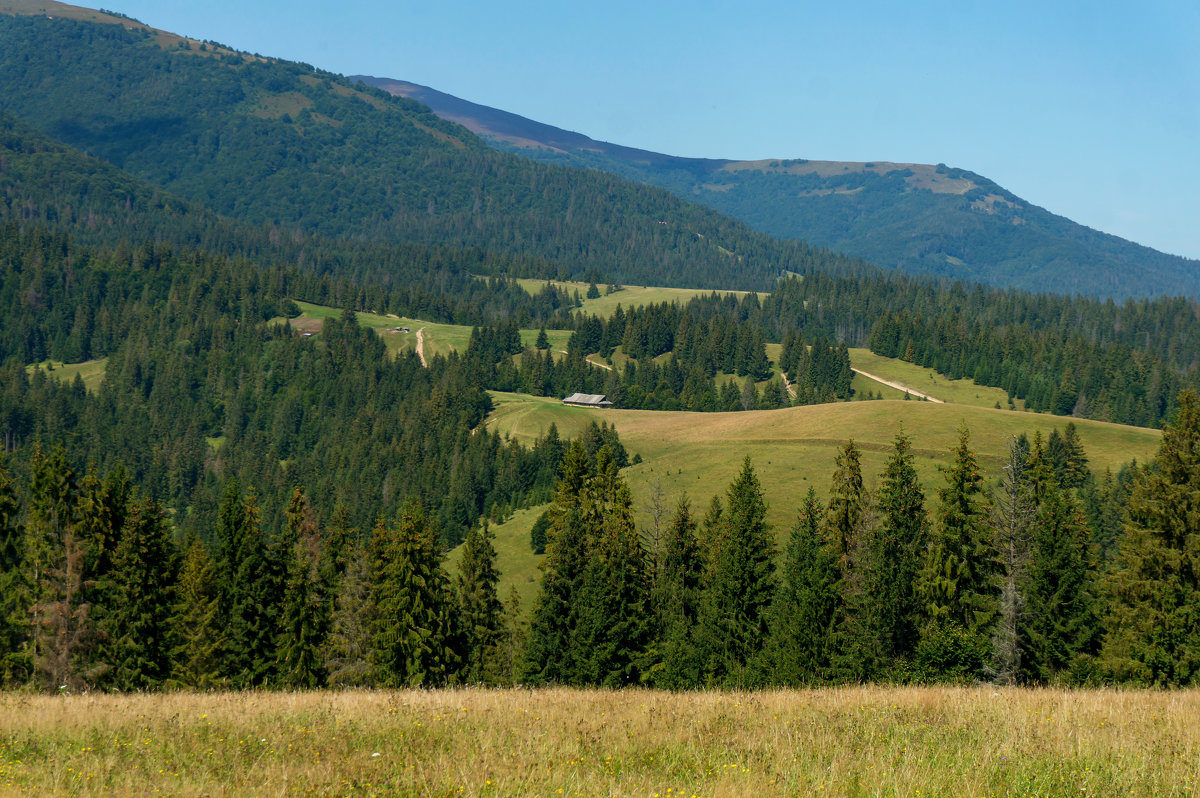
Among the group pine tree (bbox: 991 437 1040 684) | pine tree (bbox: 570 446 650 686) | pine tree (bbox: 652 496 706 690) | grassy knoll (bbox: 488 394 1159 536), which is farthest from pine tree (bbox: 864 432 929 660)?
grassy knoll (bbox: 488 394 1159 536)

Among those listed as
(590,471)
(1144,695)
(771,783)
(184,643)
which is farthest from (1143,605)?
(184,643)

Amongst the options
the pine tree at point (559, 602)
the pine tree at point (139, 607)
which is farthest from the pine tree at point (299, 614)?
the pine tree at point (559, 602)

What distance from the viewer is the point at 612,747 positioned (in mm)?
13562

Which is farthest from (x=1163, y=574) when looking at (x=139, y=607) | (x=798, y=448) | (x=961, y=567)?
(x=798, y=448)

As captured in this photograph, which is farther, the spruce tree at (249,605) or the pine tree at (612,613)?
the spruce tree at (249,605)

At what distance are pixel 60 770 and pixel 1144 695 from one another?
20112mm

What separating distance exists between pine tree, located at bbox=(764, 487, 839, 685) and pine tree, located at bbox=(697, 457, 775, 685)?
242 cm

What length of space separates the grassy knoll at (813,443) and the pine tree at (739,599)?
45.8 metres

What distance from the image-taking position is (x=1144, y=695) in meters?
19.9

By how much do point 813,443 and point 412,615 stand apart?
92699mm

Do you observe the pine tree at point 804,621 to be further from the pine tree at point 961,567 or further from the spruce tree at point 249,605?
the spruce tree at point 249,605

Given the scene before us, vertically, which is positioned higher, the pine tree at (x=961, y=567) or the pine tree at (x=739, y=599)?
the pine tree at (x=961, y=567)

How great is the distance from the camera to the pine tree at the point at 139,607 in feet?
168

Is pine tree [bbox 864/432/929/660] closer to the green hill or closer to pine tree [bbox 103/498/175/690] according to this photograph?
pine tree [bbox 103/498/175/690]
